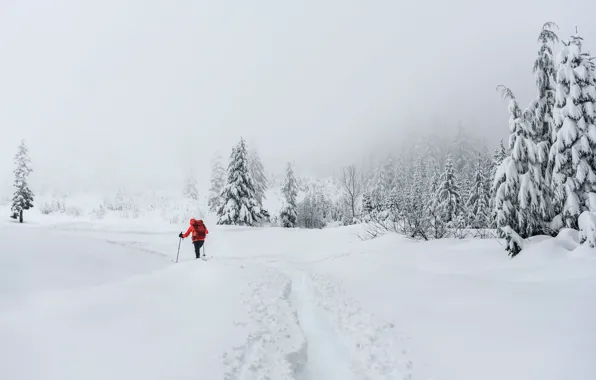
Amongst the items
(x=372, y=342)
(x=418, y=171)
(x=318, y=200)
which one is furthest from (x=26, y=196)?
(x=418, y=171)

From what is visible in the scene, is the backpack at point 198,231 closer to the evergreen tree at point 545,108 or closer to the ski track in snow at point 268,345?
the ski track in snow at point 268,345

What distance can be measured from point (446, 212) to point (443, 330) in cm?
3867

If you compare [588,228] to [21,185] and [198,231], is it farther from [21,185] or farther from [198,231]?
[21,185]

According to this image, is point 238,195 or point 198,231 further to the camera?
point 238,195

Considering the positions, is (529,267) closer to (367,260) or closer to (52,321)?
(367,260)

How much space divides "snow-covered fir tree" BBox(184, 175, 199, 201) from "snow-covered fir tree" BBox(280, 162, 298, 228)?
1468 inches

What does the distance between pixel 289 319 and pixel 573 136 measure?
12487 millimetres

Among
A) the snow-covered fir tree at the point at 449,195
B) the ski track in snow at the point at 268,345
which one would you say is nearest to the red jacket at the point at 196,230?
the ski track in snow at the point at 268,345

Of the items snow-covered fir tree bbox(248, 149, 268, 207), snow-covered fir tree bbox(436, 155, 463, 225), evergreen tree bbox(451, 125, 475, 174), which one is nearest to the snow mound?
snow-covered fir tree bbox(436, 155, 463, 225)

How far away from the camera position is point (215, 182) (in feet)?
159

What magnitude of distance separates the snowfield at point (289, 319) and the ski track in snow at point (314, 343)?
0.03m

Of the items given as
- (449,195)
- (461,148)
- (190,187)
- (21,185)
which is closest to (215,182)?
(21,185)

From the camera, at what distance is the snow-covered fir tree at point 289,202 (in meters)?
44.8

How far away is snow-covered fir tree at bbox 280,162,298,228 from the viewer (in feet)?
147
